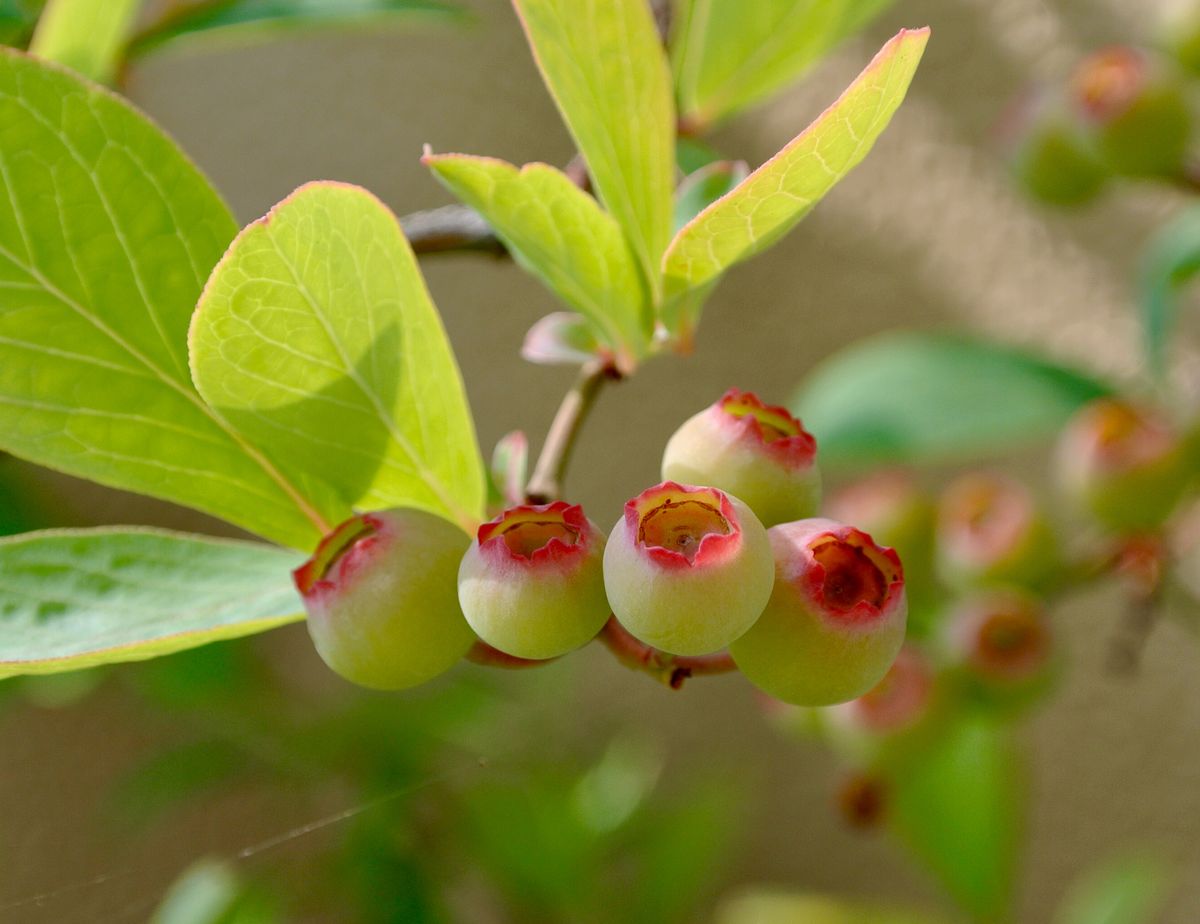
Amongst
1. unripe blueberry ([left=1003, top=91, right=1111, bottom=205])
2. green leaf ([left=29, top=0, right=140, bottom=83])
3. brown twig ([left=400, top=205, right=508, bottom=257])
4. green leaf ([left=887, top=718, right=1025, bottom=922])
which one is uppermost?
green leaf ([left=29, top=0, right=140, bottom=83])

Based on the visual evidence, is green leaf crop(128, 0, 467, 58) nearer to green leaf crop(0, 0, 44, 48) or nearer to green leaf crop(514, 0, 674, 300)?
green leaf crop(0, 0, 44, 48)

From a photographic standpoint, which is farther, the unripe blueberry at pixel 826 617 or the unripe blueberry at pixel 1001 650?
the unripe blueberry at pixel 1001 650

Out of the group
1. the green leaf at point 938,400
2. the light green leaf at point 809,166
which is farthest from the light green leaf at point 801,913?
the light green leaf at point 809,166

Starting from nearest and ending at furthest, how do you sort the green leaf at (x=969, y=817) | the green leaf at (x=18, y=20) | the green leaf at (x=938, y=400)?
the green leaf at (x=18, y=20)
the green leaf at (x=938, y=400)
the green leaf at (x=969, y=817)

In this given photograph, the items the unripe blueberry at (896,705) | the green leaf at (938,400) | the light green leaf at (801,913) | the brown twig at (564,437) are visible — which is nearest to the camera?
the brown twig at (564,437)

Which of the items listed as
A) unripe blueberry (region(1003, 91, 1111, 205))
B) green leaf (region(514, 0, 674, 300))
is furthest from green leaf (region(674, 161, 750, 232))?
unripe blueberry (region(1003, 91, 1111, 205))

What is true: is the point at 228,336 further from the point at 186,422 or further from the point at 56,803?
the point at 56,803

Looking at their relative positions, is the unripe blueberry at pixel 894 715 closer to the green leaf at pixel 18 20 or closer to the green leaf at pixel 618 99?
the green leaf at pixel 618 99

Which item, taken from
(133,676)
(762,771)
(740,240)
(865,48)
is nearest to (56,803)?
(133,676)
